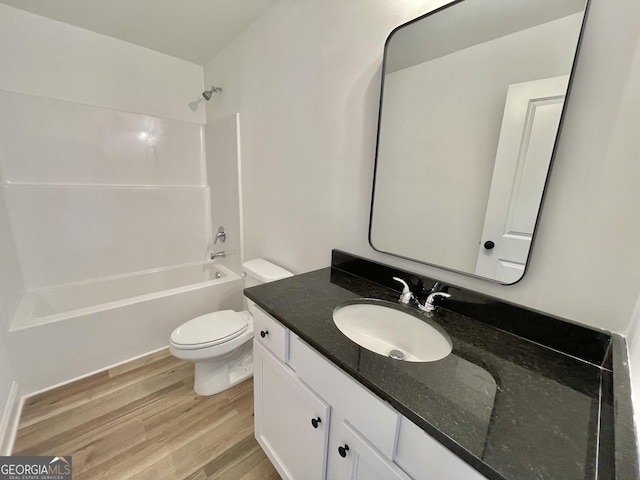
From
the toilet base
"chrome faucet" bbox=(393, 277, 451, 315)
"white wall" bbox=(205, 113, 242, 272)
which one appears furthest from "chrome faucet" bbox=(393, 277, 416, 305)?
"white wall" bbox=(205, 113, 242, 272)

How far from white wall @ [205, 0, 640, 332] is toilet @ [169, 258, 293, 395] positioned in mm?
224

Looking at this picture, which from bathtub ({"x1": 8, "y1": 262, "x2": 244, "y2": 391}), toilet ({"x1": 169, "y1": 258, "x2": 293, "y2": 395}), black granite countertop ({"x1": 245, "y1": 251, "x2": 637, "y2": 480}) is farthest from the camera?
bathtub ({"x1": 8, "y1": 262, "x2": 244, "y2": 391})

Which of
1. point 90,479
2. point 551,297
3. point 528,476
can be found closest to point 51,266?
point 90,479

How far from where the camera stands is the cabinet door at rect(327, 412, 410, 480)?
25.9 inches

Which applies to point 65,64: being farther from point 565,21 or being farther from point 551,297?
point 551,297

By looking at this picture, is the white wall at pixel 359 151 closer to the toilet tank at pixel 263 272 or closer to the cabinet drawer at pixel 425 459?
the toilet tank at pixel 263 272

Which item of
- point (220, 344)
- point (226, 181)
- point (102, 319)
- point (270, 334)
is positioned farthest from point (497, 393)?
point (226, 181)

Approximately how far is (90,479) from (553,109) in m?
2.30

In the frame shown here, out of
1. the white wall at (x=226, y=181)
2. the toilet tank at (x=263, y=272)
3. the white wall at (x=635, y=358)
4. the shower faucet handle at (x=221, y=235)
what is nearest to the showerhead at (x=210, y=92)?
the white wall at (x=226, y=181)

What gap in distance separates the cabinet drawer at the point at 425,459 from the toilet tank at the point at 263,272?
3.92 feet

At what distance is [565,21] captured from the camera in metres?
0.73

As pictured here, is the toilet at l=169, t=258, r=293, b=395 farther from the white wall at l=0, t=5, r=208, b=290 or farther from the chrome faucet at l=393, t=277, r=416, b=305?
the white wall at l=0, t=5, r=208, b=290

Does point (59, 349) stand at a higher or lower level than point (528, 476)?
lower

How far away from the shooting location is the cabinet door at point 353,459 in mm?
657
